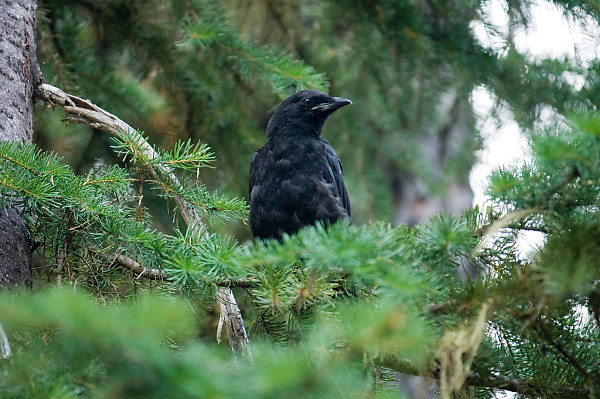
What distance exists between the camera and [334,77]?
4.42 meters

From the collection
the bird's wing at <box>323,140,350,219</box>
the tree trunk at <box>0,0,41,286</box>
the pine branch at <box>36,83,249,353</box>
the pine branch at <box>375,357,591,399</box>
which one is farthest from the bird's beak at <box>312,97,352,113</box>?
the pine branch at <box>375,357,591,399</box>

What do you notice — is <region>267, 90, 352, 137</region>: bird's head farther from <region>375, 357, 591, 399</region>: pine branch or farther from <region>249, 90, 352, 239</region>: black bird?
<region>375, 357, 591, 399</region>: pine branch

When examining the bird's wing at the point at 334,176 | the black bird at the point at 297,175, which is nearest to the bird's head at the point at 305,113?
the black bird at the point at 297,175

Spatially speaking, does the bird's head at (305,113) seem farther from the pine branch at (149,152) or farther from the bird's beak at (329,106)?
the pine branch at (149,152)

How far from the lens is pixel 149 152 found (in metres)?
2.50

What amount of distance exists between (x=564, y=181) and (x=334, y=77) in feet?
9.15

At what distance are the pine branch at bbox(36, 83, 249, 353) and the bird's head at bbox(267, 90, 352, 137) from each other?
60.1 inches

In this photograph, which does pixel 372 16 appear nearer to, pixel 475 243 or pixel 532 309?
pixel 475 243

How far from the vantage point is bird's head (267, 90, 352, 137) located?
404 centimetres

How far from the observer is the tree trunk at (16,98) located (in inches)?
89.4

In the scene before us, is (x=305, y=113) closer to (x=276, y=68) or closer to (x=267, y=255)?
(x=276, y=68)

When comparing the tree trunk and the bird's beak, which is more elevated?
the bird's beak

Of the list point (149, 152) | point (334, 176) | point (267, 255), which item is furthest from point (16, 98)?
point (334, 176)

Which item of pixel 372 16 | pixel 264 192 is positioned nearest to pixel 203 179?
pixel 264 192
